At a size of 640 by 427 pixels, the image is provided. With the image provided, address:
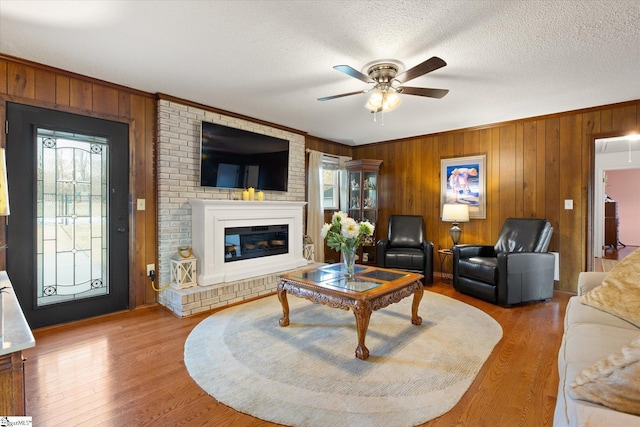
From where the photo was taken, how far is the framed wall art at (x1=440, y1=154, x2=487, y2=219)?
15.3 feet

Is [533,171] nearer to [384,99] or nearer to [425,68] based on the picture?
[384,99]

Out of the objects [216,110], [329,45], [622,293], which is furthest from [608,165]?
[216,110]

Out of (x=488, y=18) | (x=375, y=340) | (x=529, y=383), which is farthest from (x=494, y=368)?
(x=488, y=18)

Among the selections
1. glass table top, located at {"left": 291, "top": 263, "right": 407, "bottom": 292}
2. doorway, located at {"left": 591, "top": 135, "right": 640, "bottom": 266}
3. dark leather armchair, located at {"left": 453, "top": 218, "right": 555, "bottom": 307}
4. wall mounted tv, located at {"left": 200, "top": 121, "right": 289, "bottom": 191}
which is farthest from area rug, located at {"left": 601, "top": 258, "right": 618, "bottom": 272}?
wall mounted tv, located at {"left": 200, "top": 121, "right": 289, "bottom": 191}

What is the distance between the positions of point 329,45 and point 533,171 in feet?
11.4

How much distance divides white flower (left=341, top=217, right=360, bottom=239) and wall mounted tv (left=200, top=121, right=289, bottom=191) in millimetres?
1959

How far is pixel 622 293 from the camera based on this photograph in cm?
185

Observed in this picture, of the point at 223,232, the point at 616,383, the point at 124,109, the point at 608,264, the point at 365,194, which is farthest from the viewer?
the point at 608,264

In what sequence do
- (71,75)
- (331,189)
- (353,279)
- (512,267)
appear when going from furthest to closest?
(331,189) < (512,267) < (71,75) < (353,279)

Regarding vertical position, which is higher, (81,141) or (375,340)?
(81,141)

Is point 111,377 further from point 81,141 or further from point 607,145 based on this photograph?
point 607,145

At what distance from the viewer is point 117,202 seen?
3213mm

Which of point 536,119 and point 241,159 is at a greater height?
point 536,119

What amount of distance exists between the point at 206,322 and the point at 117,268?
3.79ft
